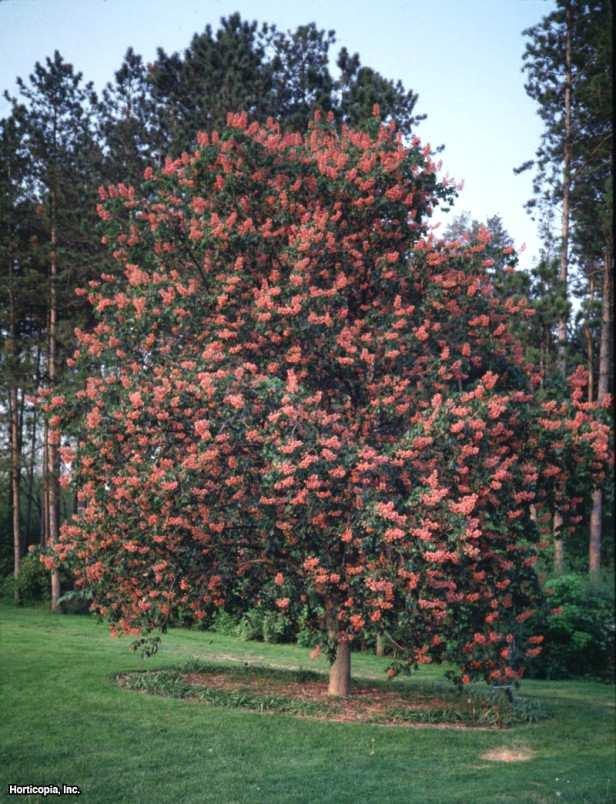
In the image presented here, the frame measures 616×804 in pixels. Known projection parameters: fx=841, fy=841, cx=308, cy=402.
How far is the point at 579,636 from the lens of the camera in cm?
1706

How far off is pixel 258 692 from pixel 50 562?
351cm

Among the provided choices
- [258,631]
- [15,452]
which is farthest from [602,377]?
[15,452]

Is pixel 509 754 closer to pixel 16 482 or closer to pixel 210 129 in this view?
pixel 210 129

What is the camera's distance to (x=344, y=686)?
12453 mm

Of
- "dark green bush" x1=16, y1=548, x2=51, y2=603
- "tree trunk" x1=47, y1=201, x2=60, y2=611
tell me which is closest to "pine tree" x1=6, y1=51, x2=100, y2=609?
"tree trunk" x1=47, y1=201, x2=60, y2=611

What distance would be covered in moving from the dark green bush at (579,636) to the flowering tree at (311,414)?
20.0 ft

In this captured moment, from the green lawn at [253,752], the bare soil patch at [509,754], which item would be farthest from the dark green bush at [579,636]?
the bare soil patch at [509,754]

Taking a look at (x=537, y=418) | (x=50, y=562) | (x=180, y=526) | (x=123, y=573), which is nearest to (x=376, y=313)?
(x=537, y=418)

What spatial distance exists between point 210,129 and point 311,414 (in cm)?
1216

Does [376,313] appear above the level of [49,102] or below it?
below

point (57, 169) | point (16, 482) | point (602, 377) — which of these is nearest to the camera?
point (602, 377)

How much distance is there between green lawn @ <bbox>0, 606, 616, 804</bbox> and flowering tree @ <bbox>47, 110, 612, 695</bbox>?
1.11 meters

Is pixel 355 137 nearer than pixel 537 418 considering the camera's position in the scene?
No

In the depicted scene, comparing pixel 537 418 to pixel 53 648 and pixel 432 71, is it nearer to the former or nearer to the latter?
pixel 432 71
